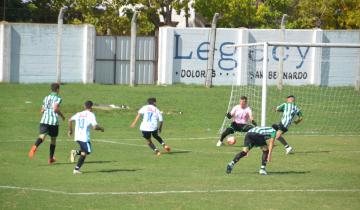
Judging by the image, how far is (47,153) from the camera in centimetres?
2450

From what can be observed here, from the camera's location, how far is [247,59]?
147ft

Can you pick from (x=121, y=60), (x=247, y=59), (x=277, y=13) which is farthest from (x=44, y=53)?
(x=277, y=13)

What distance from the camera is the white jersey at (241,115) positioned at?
27.0 meters

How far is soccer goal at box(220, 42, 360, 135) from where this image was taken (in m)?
36.0

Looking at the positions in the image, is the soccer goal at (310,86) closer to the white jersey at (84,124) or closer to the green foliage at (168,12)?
the green foliage at (168,12)

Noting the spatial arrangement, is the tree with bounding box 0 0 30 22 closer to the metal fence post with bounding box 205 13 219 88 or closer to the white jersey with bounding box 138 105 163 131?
the metal fence post with bounding box 205 13 219 88

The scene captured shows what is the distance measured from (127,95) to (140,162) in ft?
55.5

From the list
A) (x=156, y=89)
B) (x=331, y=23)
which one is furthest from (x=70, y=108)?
(x=331, y=23)

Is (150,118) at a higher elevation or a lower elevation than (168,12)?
lower

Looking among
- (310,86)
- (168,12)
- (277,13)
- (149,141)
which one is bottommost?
(149,141)

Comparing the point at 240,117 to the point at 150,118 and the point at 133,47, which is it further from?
the point at 133,47

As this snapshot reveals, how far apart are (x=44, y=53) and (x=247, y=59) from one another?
10.5m

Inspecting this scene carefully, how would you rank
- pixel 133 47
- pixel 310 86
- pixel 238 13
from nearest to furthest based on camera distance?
pixel 133 47 < pixel 310 86 < pixel 238 13

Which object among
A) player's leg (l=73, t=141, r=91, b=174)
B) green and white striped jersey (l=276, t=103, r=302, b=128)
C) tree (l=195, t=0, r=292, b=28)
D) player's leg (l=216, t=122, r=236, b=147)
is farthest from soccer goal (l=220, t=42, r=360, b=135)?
player's leg (l=73, t=141, r=91, b=174)
